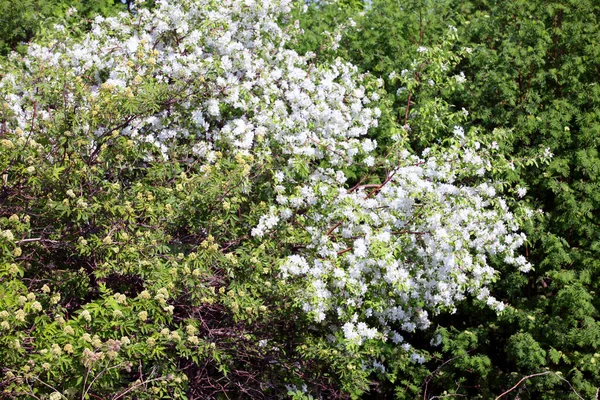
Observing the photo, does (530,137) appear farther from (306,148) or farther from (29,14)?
(29,14)

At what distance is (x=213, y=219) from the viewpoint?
13.8 feet

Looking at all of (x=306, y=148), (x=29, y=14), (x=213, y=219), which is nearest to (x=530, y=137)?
(x=306, y=148)

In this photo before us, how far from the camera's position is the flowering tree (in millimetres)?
3656

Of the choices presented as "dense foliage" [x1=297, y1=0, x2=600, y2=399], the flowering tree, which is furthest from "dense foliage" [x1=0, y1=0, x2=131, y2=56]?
"dense foliage" [x1=297, y1=0, x2=600, y2=399]

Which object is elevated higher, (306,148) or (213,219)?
(306,148)

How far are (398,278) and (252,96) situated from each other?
1569mm

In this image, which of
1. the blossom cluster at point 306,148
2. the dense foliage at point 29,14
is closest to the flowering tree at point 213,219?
the blossom cluster at point 306,148

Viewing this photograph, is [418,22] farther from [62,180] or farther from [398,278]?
[62,180]

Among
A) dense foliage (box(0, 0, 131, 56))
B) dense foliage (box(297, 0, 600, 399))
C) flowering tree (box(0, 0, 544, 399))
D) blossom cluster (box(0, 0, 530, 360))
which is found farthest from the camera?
dense foliage (box(0, 0, 131, 56))

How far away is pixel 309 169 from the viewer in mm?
5324

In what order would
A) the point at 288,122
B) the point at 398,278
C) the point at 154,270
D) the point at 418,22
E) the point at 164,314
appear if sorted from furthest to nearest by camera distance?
the point at 418,22 < the point at 288,122 < the point at 398,278 < the point at 154,270 < the point at 164,314

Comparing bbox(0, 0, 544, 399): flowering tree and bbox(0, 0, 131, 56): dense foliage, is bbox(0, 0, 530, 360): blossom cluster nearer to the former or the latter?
bbox(0, 0, 544, 399): flowering tree

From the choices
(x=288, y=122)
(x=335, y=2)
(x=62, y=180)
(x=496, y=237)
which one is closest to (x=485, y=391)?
(x=496, y=237)

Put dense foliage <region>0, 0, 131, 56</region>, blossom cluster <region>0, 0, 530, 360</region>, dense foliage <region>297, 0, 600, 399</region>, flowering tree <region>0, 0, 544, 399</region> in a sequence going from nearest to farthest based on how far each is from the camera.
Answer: flowering tree <region>0, 0, 544, 399</region>, blossom cluster <region>0, 0, 530, 360</region>, dense foliage <region>297, 0, 600, 399</region>, dense foliage <region>0, 0, 131, 56</region>
